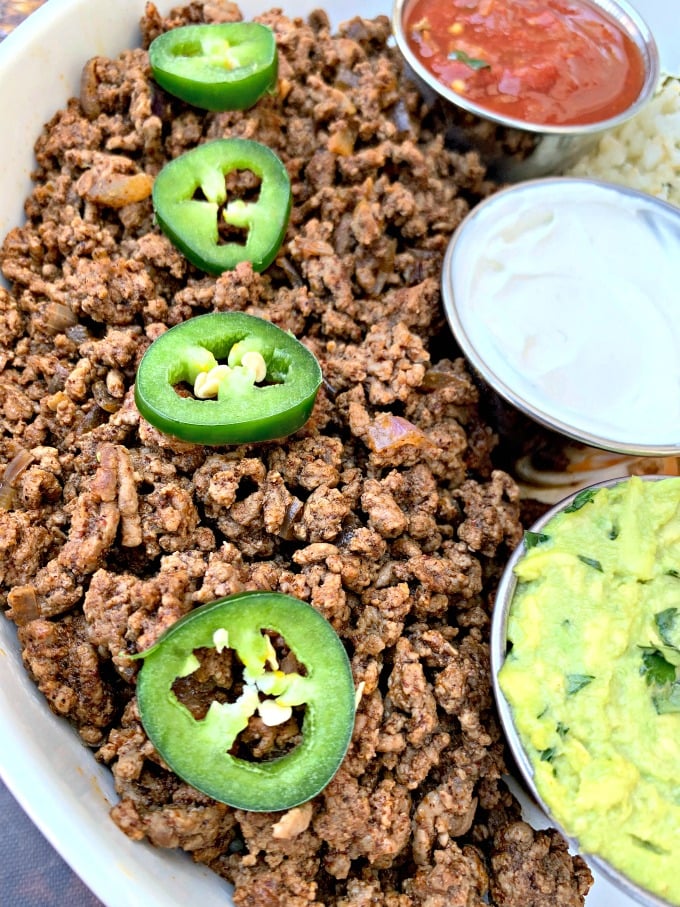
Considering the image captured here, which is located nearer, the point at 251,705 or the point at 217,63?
the point at 251,705

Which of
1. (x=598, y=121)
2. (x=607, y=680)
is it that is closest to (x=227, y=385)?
(x=607, y=680)

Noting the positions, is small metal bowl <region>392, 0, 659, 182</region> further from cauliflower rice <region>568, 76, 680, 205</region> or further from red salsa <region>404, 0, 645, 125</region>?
cauliflower rice <region>568, 76, 680, 205</region>

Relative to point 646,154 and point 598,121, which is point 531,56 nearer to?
point 598,121

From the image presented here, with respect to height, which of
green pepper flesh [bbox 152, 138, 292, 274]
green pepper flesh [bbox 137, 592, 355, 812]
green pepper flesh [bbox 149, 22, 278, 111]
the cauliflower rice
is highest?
green pepper flesh [bbox 149, 22, 278, 111]

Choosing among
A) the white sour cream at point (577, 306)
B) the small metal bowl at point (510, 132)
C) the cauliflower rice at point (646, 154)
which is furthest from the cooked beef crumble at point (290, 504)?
the cauliflower rice at point (646, 154)

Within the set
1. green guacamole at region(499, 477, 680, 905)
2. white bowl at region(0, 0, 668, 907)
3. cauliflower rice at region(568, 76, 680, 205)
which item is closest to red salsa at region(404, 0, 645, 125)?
cauliflower rice at region(568, 76, 680, 205)

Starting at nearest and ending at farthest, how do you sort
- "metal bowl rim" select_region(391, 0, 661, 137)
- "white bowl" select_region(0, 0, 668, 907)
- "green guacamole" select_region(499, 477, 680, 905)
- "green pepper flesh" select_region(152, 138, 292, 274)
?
"white bowl" select_region(0, 0, 668, 907) < "green guacamole" select_region(499, 477, 680, 905) < "green pepper flesh" select_region(152, 138, 292, 274) < "metal bowl rim" select_region(391, 0, 661, 137)

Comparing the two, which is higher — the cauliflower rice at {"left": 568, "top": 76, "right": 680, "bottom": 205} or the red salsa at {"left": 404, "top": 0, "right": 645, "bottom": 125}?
the red salsa at {"left": 404, "top": 0, "right": 645, "bottom": 125}
